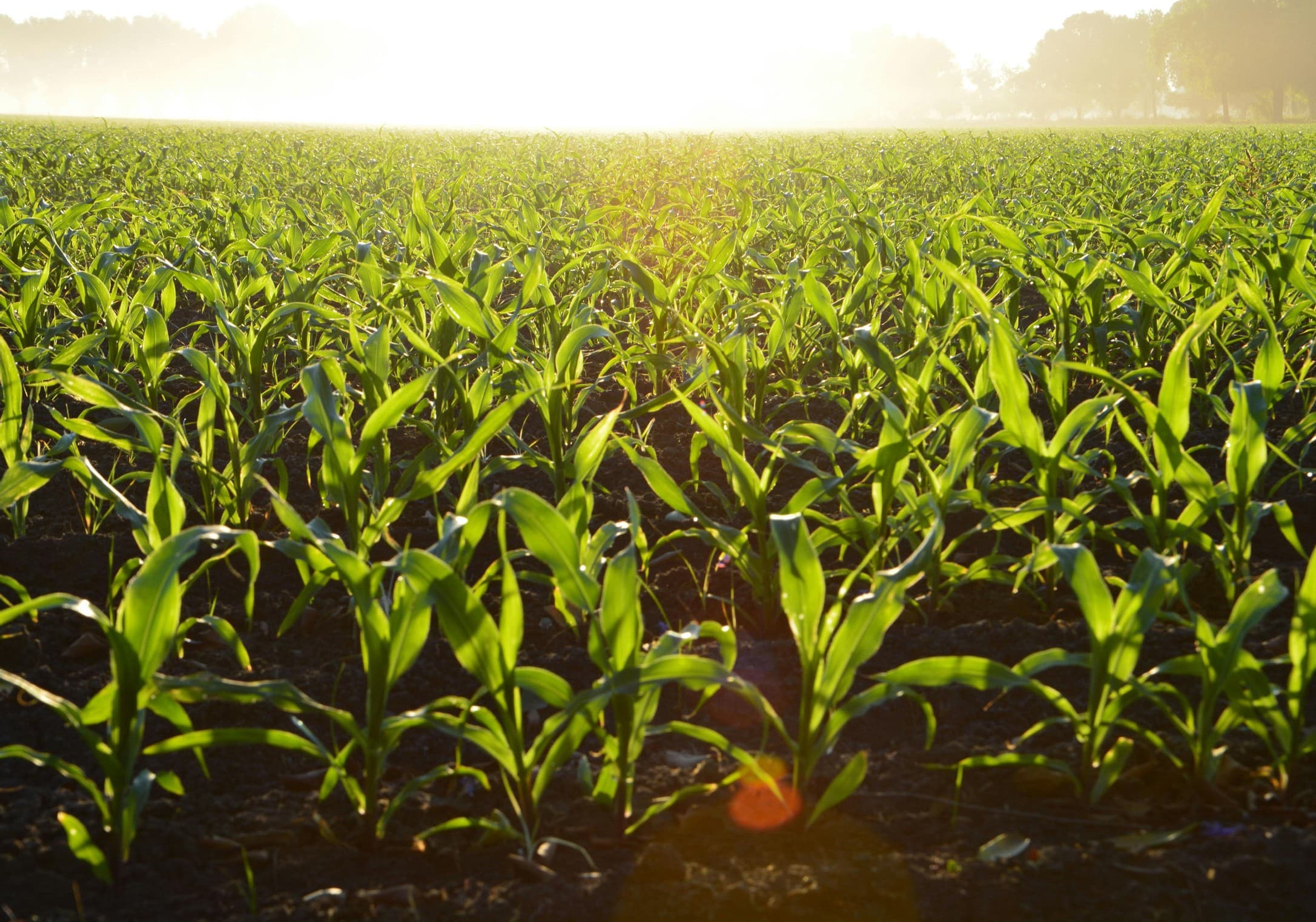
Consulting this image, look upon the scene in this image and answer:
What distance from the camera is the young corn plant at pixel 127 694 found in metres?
1.17

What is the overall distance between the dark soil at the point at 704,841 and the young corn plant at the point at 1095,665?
8 cm

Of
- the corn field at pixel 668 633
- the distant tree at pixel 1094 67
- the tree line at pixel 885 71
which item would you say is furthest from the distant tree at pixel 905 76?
the corn field at pixel 668 633

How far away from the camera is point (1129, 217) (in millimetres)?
4902

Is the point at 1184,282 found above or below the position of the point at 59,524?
above

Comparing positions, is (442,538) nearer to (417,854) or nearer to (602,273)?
(417,854)

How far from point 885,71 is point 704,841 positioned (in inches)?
7416

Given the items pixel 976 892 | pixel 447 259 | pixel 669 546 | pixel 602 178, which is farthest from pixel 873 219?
pixel 602 178

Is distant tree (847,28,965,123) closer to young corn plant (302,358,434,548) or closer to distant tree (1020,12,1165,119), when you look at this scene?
distant tree (1020,12,1165,119)

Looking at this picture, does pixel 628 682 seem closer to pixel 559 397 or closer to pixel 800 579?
pixel 800 579

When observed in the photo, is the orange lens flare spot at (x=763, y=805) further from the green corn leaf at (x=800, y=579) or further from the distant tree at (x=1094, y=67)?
the distant tree at (x=1094, y=67)

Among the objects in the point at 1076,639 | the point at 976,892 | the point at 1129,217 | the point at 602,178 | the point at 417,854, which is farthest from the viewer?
the point at 602,178

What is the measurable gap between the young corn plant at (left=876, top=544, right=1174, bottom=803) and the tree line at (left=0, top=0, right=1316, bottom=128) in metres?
68.5

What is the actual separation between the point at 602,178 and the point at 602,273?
26.3ft

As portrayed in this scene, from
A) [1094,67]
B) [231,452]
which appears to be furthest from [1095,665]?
[1094,67]
